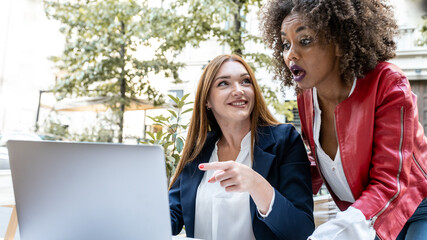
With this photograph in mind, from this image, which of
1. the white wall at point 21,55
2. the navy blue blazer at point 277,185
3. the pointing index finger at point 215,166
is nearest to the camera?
the pointing index finger at point 215,166

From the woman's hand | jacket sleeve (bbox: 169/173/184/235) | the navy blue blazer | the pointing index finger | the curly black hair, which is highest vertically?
the curly black hair

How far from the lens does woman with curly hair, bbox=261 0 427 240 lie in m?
1.13

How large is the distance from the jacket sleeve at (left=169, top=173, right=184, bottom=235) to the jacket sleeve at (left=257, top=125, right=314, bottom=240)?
16.2 inches

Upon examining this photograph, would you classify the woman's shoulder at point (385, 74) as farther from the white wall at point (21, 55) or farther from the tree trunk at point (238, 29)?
the white wall at point (21, 55)

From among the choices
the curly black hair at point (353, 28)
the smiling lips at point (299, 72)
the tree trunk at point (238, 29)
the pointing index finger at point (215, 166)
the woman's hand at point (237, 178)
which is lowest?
the woman's hand at point (237, 178)

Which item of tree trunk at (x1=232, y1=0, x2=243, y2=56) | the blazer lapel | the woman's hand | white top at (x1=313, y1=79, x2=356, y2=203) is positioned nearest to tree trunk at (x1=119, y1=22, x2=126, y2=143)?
tree trunk at (x1=232, y1=0, x2=243, y2=56)

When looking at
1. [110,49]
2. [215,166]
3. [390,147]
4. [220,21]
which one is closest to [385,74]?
[390,147]

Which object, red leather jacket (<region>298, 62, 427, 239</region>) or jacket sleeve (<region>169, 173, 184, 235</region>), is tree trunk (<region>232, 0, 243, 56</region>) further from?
red leather jacket (<region>298, 62, 427, 239</region>)

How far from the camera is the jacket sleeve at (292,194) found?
1.30m

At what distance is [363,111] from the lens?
125 cm

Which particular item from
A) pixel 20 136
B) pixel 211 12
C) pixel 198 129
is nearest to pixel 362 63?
pixel 198 129

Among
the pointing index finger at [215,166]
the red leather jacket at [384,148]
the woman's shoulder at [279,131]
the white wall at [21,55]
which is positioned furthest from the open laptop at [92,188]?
the white wall at [21,55]

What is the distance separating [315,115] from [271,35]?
380mm

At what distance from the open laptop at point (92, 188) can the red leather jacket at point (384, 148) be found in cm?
61
